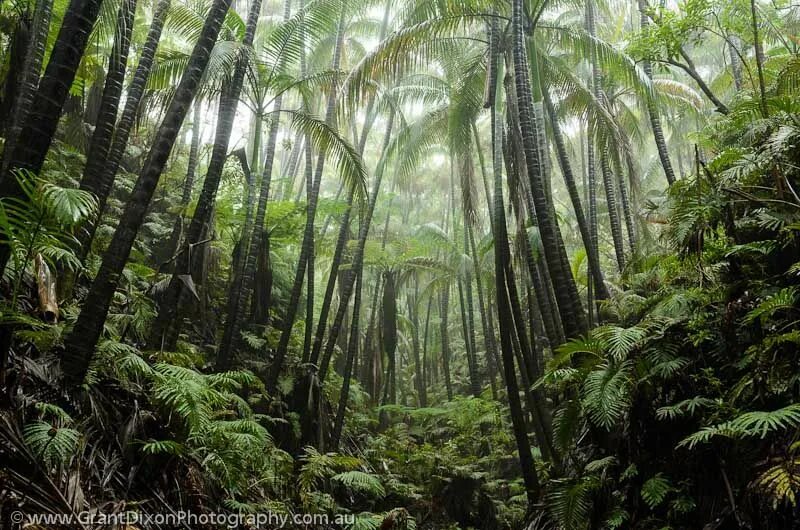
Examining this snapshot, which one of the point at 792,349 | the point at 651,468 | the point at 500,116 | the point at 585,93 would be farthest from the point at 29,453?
the point at 500,116

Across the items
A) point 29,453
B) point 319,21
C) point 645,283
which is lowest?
point 29,453

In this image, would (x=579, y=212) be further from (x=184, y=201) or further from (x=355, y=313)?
(x=184, y=201)

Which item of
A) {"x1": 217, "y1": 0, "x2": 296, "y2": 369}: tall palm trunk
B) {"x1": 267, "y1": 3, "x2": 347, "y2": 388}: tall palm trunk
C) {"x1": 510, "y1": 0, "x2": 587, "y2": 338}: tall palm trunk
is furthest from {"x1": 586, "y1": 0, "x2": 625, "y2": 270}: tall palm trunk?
{"x1": 217, "y1": 0, "x2": 296, "y2": 369}: tall palm trunk

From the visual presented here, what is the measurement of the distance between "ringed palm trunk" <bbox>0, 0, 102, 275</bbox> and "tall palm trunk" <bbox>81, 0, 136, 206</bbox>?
1631mm

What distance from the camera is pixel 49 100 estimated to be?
338cm

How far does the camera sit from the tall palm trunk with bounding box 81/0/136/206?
17.2ft

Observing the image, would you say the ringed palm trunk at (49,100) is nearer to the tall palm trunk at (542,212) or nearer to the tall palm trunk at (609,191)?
the tall palm trunk at (542,212)

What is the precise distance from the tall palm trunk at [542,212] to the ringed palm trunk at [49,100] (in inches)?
190

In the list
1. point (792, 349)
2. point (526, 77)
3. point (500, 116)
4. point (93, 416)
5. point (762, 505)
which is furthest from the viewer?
point (500, 116)

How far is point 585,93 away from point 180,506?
27.5 ft

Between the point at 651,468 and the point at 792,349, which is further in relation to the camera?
the point at 651,468

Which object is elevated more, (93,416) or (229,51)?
(229,51)

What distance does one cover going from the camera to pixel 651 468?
4.32 m

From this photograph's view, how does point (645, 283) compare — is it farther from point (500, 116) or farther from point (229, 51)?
point (229, 51)
